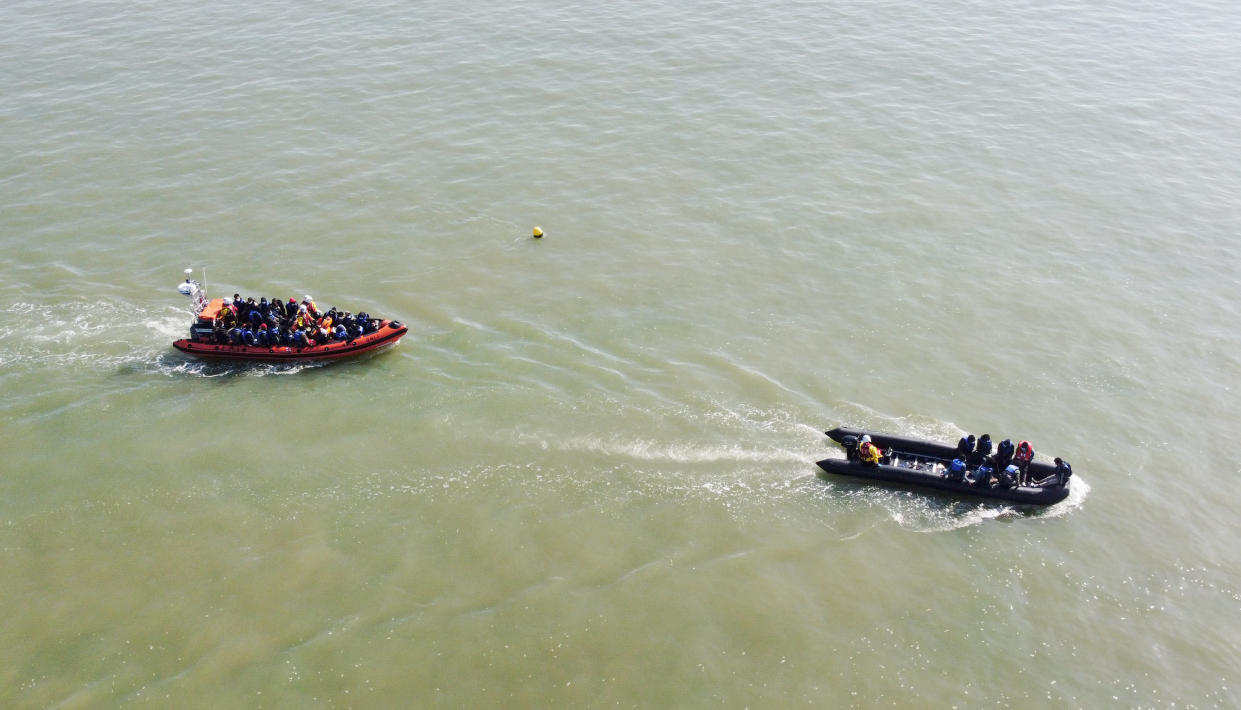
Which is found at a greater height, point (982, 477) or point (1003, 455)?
point (1003, 455)

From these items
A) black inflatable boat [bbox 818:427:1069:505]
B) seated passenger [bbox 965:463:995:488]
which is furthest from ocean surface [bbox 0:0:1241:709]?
seated passenger [bbox 965:463:995:488]

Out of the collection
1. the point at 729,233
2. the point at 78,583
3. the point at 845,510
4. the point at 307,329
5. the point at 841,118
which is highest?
the point at 841,118

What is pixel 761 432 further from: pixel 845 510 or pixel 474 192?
pixel 474 192

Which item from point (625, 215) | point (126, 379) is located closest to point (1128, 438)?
point (625, 215)

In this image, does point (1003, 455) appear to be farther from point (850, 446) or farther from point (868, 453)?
point (850, 446)

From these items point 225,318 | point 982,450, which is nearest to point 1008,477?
point 982,450

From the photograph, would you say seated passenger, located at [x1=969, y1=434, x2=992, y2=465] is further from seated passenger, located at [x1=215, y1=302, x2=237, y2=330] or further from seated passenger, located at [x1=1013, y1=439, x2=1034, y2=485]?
seated passenger, located at [x1=215, y1=302, x2=237, y2=330]
